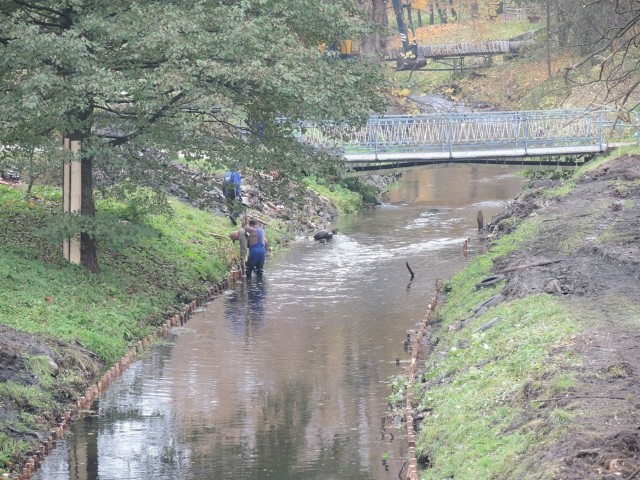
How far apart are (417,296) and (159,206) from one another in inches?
240

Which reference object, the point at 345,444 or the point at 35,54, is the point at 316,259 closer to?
the point at 35,54

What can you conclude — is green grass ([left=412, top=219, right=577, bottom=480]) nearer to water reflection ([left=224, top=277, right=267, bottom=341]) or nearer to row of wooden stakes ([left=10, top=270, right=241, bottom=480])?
water reflection ([left=224, top=277, right=267, bottom=341])

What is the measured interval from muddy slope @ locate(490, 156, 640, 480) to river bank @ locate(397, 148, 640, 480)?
22 millimetres

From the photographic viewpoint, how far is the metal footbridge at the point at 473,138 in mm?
37062

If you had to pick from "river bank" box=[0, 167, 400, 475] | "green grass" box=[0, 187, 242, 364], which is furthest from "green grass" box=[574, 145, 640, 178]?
"green grass" box=[0, 187, 242, 364]

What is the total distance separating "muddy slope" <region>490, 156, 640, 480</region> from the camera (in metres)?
11.3

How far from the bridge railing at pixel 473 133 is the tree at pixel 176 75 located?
43.9 ft

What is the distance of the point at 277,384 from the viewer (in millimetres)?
18719

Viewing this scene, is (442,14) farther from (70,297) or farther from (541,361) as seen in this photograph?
(541,361)

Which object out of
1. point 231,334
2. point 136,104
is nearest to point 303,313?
point 231,334

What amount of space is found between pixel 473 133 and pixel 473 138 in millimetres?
241

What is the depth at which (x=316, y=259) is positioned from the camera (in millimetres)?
31234

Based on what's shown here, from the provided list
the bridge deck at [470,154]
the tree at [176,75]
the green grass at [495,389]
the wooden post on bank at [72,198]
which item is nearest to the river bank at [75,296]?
the wooden post on bank at [72,198]

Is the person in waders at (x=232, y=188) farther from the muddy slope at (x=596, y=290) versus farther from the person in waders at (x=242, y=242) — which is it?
the muddy slope at (x=596, y=290)
